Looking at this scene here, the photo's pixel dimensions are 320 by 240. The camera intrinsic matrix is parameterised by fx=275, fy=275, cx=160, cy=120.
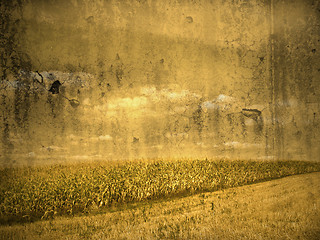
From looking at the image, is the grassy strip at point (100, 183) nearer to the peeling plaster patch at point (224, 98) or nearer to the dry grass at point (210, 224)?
the dry grass at point (210, 224)

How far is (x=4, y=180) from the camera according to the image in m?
10.9

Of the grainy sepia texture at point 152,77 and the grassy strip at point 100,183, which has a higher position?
the grainy sepia texture at point 152,77

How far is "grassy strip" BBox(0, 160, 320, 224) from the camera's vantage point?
28.7 feet

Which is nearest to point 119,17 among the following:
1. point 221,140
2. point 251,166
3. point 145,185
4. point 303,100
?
point 221,140

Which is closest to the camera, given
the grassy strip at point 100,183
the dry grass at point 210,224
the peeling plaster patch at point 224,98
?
the dry grass at point 210,224

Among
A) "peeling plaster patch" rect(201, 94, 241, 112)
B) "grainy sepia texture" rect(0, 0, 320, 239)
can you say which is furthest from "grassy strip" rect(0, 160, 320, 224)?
"peeling plaster patch" rect(201, 94, 241, 112)

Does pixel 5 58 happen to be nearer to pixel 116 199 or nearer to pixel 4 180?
pixel 4 180

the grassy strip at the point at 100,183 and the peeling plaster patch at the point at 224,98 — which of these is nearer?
the grassy strip at the point at 100,183

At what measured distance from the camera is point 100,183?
10406 millimetres

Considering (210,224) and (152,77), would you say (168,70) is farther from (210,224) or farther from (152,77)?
(210,224)

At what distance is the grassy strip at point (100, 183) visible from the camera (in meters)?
8.74

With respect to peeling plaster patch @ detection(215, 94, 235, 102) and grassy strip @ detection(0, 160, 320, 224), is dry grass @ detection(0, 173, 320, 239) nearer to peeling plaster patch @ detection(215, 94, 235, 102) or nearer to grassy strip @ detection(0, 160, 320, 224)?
grassy strip @ detection(0, 160, 320, 224)

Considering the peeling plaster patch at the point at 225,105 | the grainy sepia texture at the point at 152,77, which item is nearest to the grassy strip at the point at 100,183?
the grainy sepia texture at the point at 152,77

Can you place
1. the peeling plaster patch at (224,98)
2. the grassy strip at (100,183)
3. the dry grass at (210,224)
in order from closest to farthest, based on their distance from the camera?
the dry grass at (210,224)
the grassy strip at (100,183)
the peeling plaster patch at (224,98)
